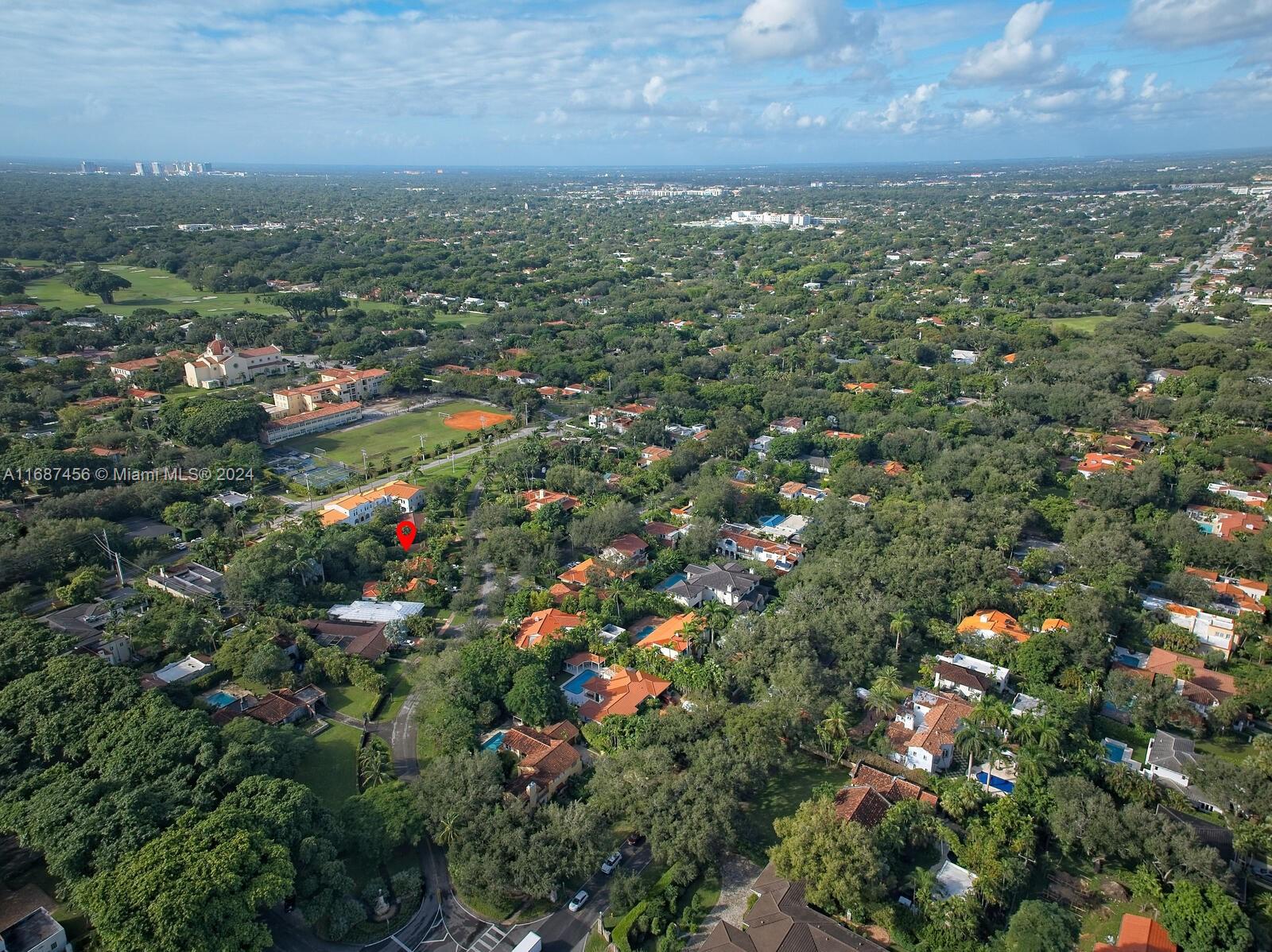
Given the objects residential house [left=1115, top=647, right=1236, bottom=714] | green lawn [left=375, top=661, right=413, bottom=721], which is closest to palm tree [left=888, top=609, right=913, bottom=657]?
residential house [left=1115, top=647, right=1236, bottom=714]

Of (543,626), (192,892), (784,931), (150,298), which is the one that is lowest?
(543,626)

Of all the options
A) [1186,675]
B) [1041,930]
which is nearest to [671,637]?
[1041,930]

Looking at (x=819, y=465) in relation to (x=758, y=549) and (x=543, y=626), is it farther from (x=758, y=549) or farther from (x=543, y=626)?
(x=543, y=626)

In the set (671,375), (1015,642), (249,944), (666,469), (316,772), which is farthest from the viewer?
(671,375)

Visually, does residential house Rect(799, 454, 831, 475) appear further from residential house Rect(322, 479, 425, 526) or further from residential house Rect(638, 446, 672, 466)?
residential house Rect(322, 479, 425, 526)

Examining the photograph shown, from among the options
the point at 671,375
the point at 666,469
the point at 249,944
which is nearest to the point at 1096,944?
the point at 249,944

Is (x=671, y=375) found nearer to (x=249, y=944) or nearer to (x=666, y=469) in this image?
(x=666, y=469)
